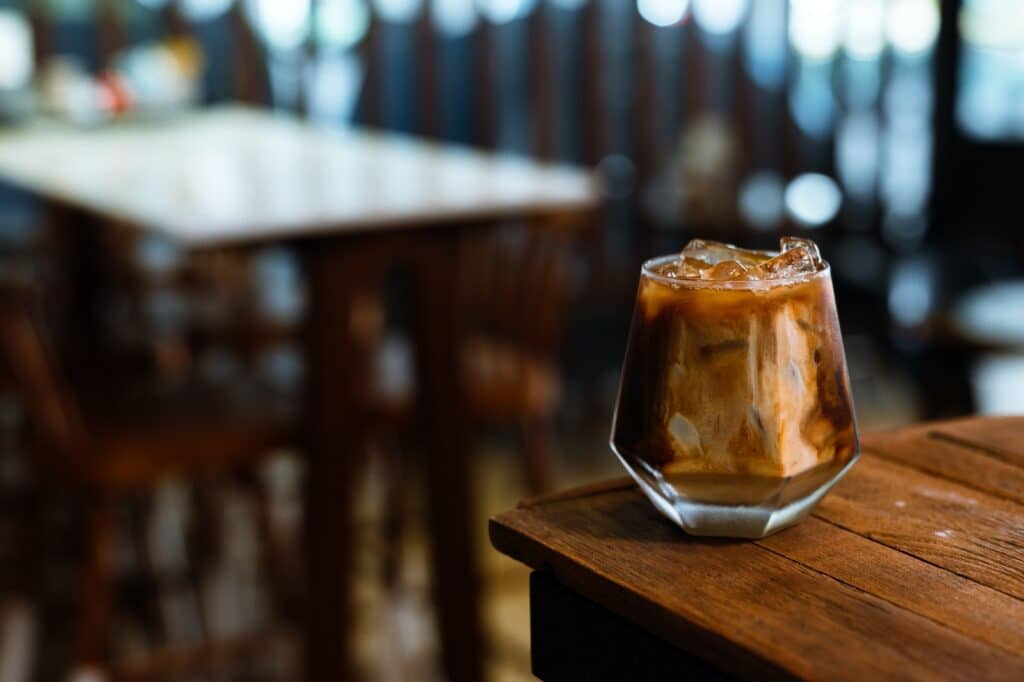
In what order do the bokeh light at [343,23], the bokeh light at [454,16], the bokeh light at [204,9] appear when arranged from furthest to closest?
1. the bokeh light at [454,16]
2. the bokeh light at [343,23]
3. the bokeh light at [204,9]

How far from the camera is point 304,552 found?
2076 mm

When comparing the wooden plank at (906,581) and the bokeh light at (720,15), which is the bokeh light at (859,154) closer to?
the bokeh light at (720,15)

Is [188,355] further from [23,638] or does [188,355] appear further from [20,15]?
[20,15]

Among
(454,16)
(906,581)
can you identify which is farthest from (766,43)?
(906,581)

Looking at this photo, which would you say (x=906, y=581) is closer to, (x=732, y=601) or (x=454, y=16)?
(x=732, y=601)

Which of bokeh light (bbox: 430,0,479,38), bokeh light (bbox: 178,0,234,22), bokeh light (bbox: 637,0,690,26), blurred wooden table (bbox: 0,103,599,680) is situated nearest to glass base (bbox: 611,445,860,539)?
blurred wooden table (bbox: 0,103,599,680)

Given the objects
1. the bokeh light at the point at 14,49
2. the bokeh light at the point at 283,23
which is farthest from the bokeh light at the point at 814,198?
the bokeh light at the point at 14,49

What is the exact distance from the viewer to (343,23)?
12.4 feet

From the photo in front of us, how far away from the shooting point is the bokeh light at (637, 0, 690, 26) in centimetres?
413

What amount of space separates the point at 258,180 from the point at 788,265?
1664 millimetres

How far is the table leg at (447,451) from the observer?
209 cm

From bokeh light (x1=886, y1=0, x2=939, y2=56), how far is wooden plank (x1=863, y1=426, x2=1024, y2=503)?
3692 millimetres

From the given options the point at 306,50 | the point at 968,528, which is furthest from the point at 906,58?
the point at 968,528

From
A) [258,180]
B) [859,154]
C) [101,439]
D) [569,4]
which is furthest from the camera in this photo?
[859,154]
